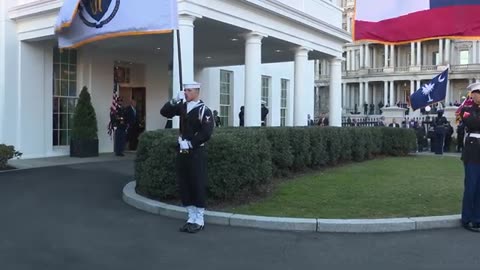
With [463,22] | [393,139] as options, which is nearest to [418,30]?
[463,22]

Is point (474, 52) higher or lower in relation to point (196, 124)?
higher

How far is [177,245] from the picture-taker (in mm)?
6426

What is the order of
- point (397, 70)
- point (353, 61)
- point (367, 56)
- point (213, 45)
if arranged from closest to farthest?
point (213, 45), point (397, 70), point (367, 56), point (353, 61)

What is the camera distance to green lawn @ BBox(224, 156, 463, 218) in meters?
8.04

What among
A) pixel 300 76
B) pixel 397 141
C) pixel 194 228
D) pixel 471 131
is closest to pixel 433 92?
pixel 397 141

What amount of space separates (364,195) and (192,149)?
387cm

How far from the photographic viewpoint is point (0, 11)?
15414 mm

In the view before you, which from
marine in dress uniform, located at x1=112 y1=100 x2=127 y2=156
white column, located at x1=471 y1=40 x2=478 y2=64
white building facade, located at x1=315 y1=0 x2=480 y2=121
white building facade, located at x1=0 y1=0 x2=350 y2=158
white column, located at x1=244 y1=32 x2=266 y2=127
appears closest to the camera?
white building facade, located at x1=0 y1=0 x2=350 y2=158

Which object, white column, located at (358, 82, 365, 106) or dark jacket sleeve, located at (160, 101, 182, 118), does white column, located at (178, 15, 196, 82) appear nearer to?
dark jacket sleeve, located at (160, 101, 182, 118)

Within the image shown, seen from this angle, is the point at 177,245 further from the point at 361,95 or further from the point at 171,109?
the point at 361,95

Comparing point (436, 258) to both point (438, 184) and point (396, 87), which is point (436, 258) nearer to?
point (438, 184)

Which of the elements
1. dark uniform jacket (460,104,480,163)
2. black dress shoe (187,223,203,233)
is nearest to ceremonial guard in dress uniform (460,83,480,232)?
dark uniform jacket (460,104,480,163)

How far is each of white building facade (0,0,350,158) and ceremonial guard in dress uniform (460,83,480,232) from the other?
685 cm

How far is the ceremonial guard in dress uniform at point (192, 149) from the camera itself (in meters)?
7.09
